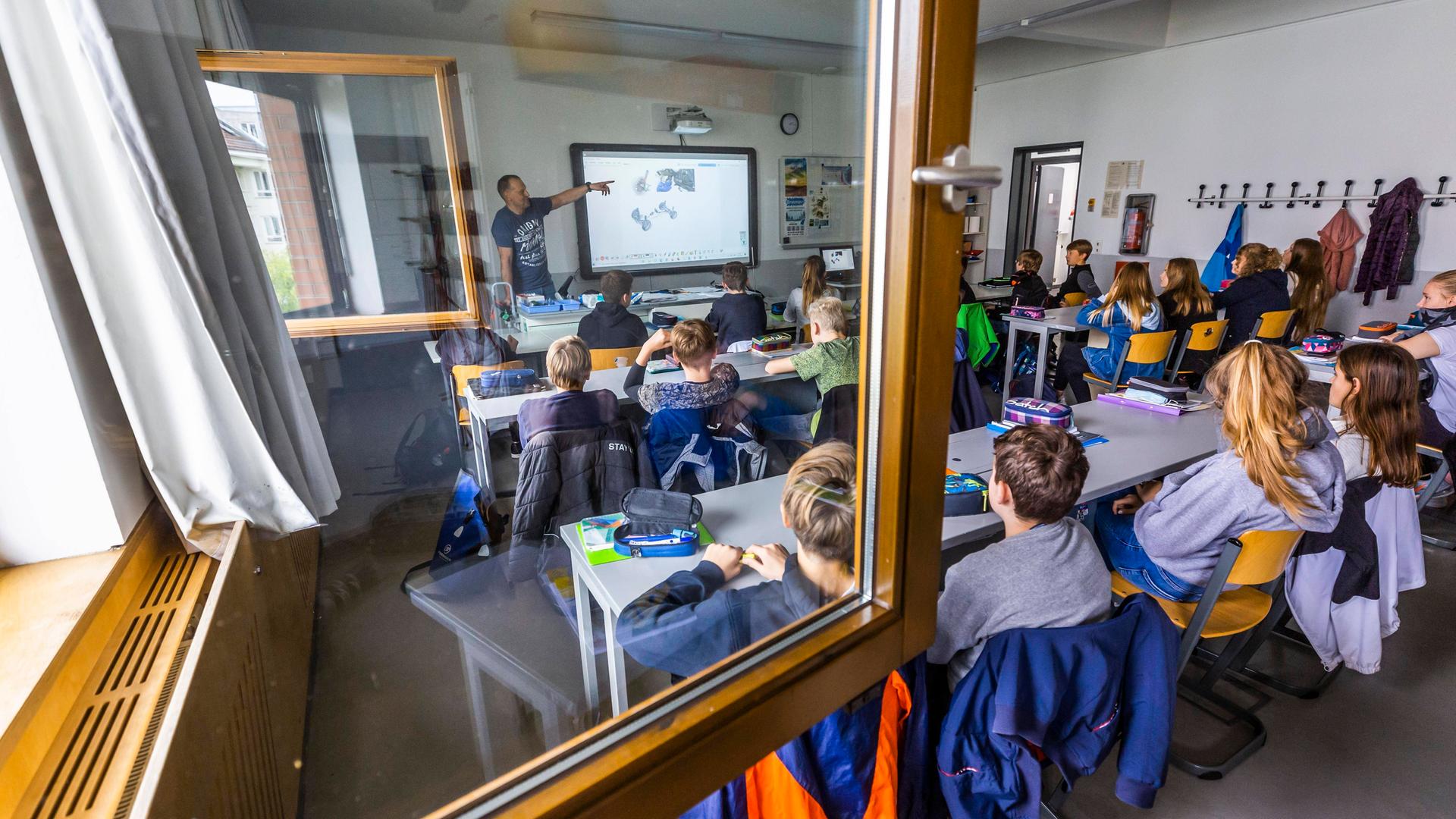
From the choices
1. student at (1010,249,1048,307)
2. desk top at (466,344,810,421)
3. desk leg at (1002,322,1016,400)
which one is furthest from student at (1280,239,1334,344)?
desk top at (466,344,810,421)

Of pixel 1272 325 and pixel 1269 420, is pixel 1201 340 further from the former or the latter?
pixel 1269 420

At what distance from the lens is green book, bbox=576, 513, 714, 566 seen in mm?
1515

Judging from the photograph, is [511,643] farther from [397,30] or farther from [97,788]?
[397,30]

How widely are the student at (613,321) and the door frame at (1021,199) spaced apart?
216 inches

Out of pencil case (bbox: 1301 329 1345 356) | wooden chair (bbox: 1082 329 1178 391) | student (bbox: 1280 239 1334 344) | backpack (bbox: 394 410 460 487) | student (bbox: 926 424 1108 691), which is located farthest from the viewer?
student (bbox: 1280 239 1334 344)

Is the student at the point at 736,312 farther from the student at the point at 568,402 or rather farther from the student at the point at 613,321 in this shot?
the student at the point at 568,402

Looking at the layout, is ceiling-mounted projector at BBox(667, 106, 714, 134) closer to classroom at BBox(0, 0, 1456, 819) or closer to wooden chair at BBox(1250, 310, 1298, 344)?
classroom at BBox(0, 0, 1456, 819)

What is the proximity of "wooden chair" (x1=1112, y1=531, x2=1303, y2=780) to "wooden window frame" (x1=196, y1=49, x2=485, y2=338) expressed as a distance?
2365 mm

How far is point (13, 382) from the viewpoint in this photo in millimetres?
933

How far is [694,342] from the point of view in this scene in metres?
2.49

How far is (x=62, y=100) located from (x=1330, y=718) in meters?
3.07

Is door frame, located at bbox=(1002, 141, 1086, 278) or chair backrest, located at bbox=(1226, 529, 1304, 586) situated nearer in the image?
chair backrest, located at bbox=(1226, 529, 1304, 586)

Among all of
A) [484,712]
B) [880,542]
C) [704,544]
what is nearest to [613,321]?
[704,544]

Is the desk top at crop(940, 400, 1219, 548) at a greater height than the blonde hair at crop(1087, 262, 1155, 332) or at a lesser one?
lesser
